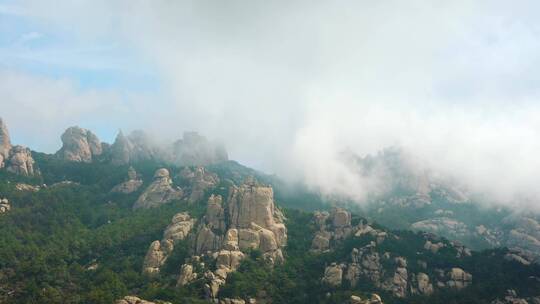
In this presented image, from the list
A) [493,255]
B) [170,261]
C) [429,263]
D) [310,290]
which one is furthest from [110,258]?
[493,255]

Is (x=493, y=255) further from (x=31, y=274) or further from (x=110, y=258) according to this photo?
(x=31, y=274)

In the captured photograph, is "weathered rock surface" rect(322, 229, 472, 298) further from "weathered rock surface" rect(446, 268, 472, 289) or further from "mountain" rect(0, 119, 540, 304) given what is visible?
"mountain" rect(0, 119, 540, 304)

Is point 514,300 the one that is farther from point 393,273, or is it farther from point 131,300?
point 131,300

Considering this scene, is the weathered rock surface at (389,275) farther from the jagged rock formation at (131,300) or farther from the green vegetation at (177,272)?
the jagged rock formation at (131,300)

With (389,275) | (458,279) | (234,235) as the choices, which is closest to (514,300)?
(458,279)

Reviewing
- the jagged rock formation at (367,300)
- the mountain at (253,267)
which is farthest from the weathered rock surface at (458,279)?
the jagged rock formation at (367,300)

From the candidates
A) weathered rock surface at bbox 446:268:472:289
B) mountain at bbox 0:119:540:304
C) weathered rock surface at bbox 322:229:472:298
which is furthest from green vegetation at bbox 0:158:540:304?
weathered rock surface at bbox 446:268:472:289

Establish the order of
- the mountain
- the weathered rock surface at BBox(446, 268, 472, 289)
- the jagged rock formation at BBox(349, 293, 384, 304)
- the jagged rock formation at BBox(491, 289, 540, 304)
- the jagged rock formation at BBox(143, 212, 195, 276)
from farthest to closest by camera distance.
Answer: the jagged rock formation at BBox(143, 212, 195, 276) → the weathered rock surface at BBox(446, 268, 472, 289) → the mountain → the jagged rock formation at BBox(349, 293, 384, 304) → the jagged rock formation at BBox(491, 289, 540, 304)
